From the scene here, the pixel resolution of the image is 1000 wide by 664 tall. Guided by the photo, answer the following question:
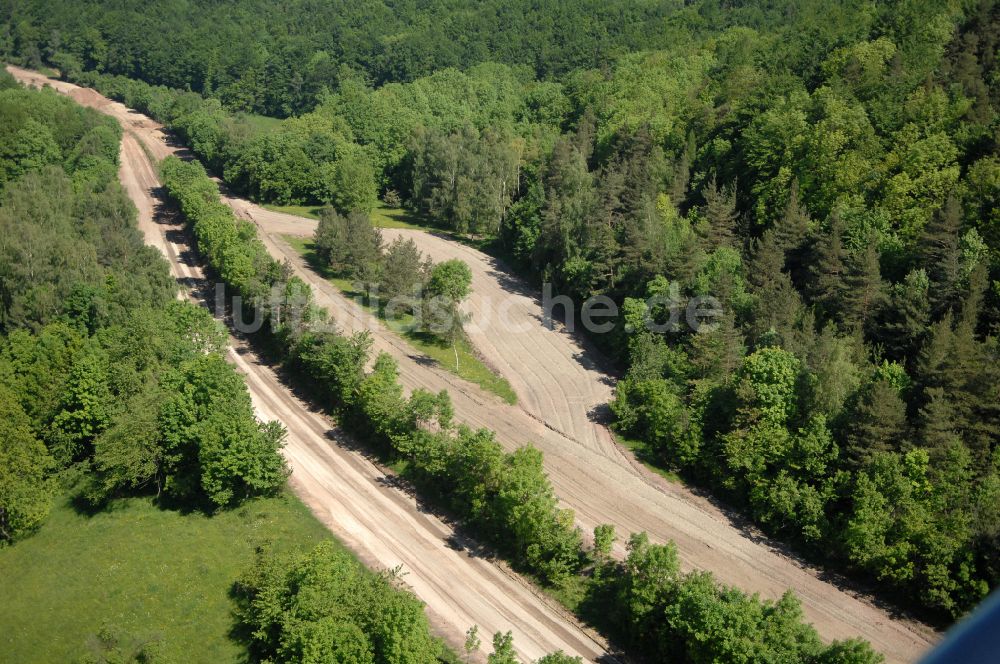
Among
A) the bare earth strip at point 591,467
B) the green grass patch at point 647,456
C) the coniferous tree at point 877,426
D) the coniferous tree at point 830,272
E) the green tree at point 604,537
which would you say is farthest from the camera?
the coniferous tree at point 830,272

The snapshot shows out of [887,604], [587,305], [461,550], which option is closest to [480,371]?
[587,305]

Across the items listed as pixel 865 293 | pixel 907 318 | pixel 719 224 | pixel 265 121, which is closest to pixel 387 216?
pixel 719 224

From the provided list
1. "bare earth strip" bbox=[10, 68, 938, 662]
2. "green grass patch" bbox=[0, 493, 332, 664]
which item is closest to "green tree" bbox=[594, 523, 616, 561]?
"bare earth strip" bbox=[10, 68, 938, 662]

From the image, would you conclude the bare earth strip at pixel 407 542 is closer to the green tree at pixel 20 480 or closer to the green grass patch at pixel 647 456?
the green grass patch at pixel 647 456

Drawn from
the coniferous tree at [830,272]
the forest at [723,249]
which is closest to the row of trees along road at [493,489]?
the forest at [723,249]

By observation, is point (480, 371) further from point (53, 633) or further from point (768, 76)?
point (768, 76)

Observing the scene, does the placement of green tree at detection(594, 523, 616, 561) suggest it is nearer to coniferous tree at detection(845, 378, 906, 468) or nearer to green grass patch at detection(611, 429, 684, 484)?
green grass patch at detection(611, 429, 684, 484)
